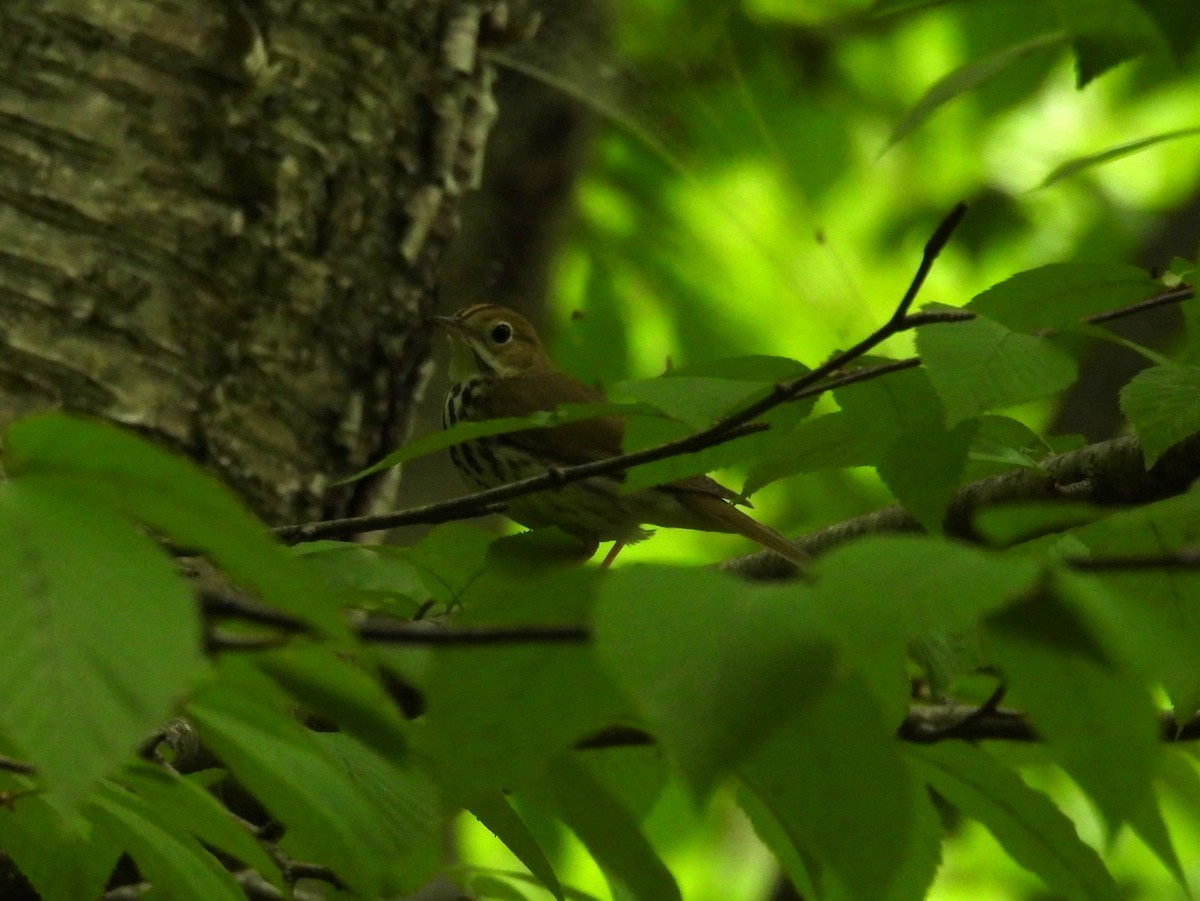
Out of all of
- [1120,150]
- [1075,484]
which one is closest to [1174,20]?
[1120,150]

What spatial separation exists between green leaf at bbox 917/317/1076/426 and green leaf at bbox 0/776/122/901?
64 centimetres

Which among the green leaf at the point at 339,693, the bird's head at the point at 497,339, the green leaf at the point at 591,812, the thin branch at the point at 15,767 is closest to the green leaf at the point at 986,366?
the green leaf at the point at 591,812

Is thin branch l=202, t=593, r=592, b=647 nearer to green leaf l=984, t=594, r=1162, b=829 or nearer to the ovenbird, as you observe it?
green leaf l=984, t=594, r=1162, b=829

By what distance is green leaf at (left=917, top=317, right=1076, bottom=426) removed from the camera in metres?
0.98

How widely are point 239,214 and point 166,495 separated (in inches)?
61.6

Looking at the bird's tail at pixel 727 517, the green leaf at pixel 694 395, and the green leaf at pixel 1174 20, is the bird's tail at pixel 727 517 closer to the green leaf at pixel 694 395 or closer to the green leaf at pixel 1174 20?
the green leaf at pixel 1174 20

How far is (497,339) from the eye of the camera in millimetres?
2963

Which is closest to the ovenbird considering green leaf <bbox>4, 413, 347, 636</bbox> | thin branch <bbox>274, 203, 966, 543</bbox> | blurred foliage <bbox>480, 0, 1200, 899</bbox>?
blurred foliage <bbox>480, 0, 1200, 899</bbox>

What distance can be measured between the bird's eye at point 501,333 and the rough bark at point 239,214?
0.59 meters

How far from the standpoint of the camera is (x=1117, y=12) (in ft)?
4.86

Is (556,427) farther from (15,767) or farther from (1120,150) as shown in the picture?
(15,767)

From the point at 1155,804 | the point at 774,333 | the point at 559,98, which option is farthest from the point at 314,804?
the point at 774,333

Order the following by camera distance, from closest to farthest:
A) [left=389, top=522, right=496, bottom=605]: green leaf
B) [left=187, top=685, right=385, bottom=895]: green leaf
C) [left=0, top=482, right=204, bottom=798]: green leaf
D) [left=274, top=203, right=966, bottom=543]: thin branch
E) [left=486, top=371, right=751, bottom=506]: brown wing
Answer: [left=0, top=482, right=204, bottom=798]: green leaf, [left=187, top=685, right=385, bottom=895]: green leaf, [left=274, top=203, right=966, bottom=543]: thin branch, [left=389, top=522, right=496, bottom=605]: green leaf, [left=486, top=371, right=751, bottom=506]: brown wing

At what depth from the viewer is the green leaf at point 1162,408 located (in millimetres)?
1073
